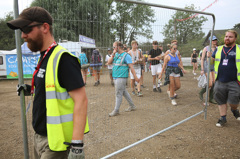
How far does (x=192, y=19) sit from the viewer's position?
4.47 metres

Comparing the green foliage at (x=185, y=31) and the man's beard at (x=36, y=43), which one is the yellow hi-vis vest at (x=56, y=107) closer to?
the man's beard at (x=36, y=43)

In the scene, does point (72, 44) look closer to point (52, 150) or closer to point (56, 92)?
point (56, 92)

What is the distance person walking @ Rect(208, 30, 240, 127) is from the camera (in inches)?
164

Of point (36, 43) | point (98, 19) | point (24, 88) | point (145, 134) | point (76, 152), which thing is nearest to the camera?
point (76, 152)

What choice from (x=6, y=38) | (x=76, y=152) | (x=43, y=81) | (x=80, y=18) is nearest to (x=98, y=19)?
(x=80, y=18)

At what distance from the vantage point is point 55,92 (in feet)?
4.65

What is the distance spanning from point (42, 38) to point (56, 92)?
0.48 meters

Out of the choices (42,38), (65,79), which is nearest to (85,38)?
(42,38)

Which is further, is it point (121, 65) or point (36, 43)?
point (121, 65)

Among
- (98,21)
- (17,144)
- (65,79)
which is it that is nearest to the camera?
(65,79)

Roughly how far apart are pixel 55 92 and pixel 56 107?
12cm

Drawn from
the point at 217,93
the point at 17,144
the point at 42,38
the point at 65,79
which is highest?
the point at 42,38

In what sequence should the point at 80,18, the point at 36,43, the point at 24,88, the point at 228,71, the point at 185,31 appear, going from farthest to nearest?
the point at 185,31 < the point at 228,71 < the point at 80,18 < the point at 24,88 < the point at 36,43

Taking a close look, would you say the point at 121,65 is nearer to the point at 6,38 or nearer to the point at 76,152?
the point at 76,152
